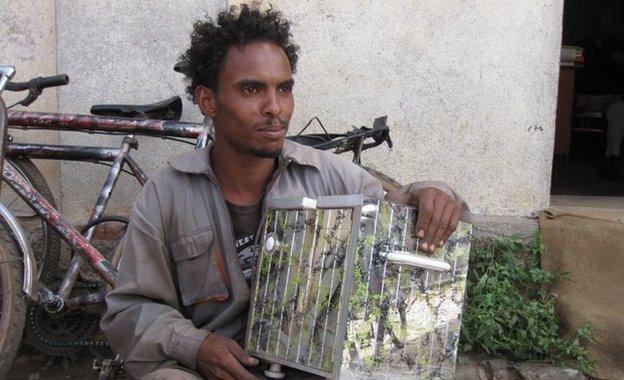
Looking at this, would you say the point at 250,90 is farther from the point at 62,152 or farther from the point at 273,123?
the point at 62,152

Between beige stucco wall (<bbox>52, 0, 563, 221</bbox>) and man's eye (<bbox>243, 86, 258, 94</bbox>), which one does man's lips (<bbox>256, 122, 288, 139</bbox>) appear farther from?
beige stucco wall (<bbox>52, 0, 563, 221</bbox>)

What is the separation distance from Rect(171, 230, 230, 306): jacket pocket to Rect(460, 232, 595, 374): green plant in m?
1.76

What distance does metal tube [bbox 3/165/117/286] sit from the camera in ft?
10.3

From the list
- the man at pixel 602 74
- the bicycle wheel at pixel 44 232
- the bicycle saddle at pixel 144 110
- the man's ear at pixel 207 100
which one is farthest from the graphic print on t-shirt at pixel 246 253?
the man at pixel 602 74

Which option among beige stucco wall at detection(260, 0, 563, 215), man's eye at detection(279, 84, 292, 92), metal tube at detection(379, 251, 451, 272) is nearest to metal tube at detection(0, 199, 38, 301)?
man's eye at detection(279, 84, 292, 92)

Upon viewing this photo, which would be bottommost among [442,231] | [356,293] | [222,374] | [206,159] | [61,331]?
[61,331]

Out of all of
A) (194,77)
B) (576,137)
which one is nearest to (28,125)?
(194,77)

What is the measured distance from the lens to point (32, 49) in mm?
3912

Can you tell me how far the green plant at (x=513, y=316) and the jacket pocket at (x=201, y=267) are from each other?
1.76 meters

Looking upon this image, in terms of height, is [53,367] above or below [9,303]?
below

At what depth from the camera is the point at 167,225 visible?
2115 millimetres

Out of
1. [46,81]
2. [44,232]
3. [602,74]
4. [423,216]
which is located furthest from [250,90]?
[602,74]

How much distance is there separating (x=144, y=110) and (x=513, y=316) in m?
1.95

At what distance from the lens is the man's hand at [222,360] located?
190 cm
